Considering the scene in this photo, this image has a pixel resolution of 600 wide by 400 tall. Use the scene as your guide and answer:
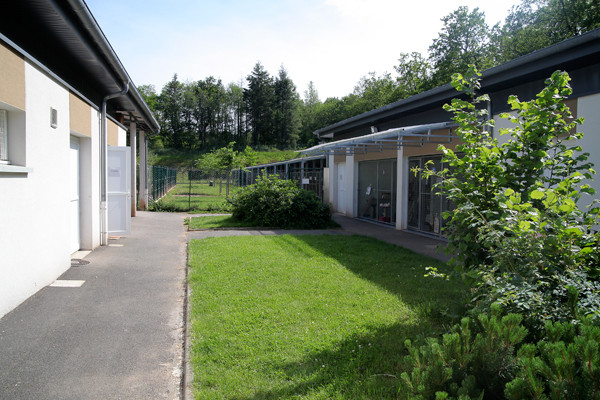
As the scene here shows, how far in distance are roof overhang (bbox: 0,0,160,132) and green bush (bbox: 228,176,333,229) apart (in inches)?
221

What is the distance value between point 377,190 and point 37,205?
11574 millimetres

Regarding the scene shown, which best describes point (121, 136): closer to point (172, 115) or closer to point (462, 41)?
point (462, 41)

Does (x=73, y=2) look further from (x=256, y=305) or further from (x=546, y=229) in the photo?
(x=546, y=229)

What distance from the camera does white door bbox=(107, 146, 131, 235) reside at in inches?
408

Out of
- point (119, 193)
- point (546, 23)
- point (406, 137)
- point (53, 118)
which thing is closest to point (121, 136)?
point (119, 193)

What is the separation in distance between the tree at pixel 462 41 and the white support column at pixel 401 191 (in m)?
25.1

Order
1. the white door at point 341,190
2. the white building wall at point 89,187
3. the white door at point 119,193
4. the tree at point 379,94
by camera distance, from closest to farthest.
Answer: the white building wall at point 89,187 < the white door at point 119,193 < the white door at point 341,190 < the tree at point 379,94

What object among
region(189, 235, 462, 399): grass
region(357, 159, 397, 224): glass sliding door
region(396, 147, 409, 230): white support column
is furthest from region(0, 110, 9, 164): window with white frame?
region(357, 159, 397, 224): glass sliding door

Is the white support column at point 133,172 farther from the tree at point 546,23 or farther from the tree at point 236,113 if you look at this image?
the tree at point 236,113

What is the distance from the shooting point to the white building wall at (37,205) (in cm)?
496

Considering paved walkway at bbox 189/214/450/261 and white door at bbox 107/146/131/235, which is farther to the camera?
paved walkway at bbox 189/214/450/261

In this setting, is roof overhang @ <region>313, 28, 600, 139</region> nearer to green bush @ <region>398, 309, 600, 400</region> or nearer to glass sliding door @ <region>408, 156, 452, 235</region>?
glass sliding door @ <region>408, 156, 452, 235</region>

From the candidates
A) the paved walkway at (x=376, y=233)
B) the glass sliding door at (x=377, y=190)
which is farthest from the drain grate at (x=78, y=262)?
the glass sliding door at (x=377, y=190)

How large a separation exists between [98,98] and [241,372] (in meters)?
8.43
